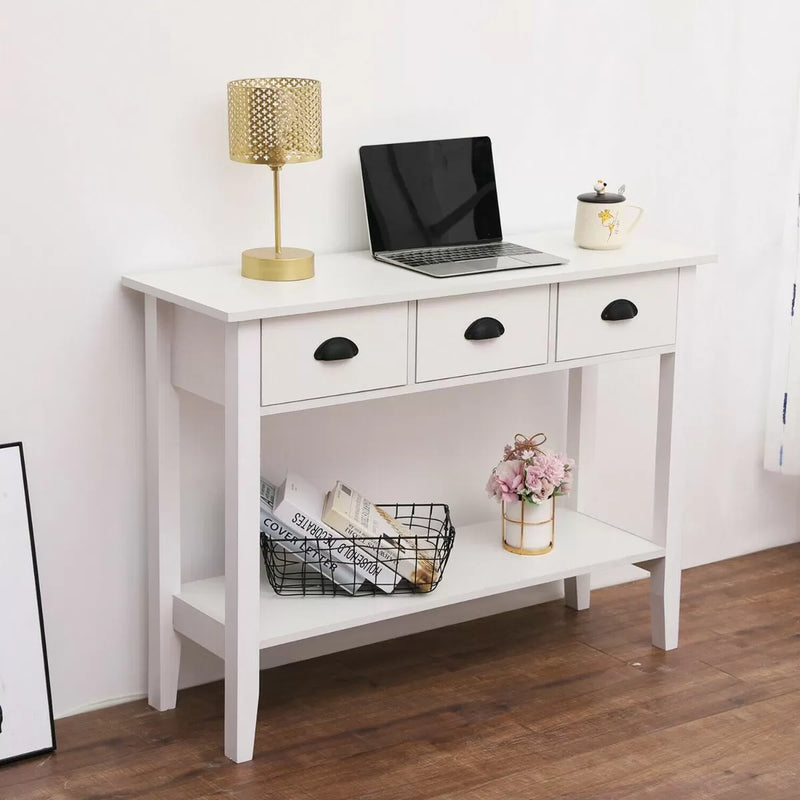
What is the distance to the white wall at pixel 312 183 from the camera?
2.24 m

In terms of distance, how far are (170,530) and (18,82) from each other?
2.64ft

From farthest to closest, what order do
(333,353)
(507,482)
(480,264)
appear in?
(507,482) → (480,264) → (333,353)

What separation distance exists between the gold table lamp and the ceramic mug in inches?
23.4

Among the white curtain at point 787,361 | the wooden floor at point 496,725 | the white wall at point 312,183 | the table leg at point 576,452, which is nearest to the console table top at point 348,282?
the white wall at point 312,183

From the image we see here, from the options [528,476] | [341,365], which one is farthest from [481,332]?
[528,476]

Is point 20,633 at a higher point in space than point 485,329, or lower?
lower

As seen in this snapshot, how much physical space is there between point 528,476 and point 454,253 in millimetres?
456

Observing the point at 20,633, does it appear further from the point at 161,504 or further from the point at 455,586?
the point at 455,586

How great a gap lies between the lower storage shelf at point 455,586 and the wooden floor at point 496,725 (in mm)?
172

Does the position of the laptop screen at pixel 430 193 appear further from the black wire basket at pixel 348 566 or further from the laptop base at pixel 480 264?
the black wire basket at pixel 348 566

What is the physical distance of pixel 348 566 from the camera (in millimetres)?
2404

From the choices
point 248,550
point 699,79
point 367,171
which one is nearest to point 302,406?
point 248,550

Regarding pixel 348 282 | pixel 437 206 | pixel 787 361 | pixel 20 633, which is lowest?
pixel 20 633

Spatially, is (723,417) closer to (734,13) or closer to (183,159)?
(734,13)
